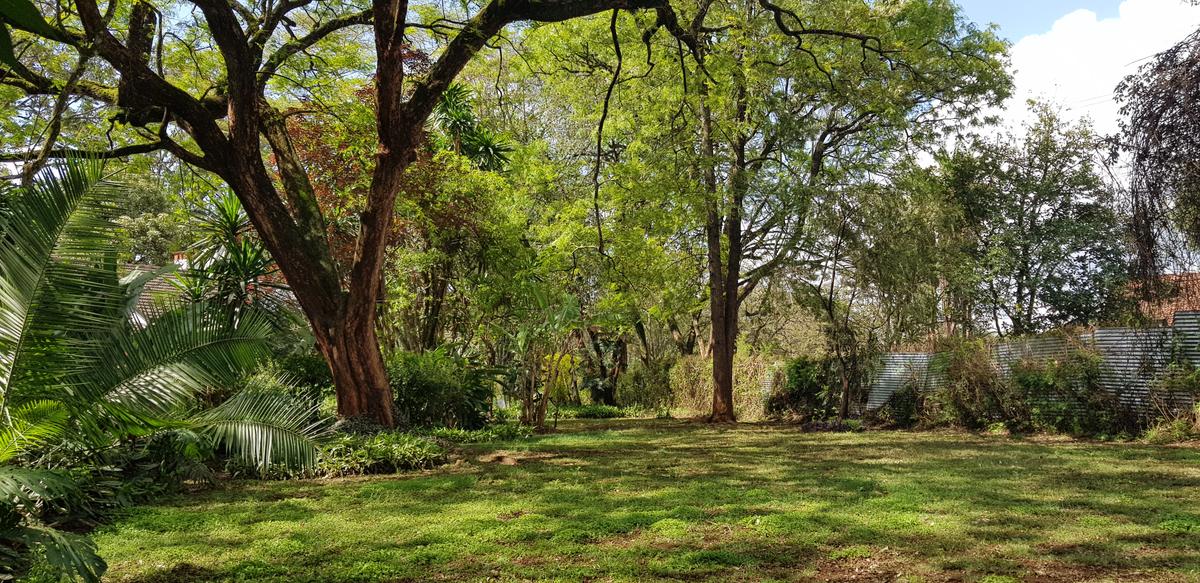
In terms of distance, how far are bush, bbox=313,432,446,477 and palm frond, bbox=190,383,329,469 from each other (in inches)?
A: 57.1

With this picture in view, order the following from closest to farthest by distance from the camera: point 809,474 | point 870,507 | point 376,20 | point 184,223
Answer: point 870,507 < point 809,474 < point 376,20 < point 184,223

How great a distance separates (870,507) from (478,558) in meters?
3.06

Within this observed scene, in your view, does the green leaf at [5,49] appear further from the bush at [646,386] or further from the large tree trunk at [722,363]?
the bush at [646,386]

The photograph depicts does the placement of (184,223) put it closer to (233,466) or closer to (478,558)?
(233,466)

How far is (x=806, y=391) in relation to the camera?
16391 millimetres

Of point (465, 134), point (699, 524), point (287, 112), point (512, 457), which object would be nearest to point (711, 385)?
point (465, 134)

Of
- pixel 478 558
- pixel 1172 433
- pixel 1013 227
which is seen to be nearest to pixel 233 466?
pixel 478 558

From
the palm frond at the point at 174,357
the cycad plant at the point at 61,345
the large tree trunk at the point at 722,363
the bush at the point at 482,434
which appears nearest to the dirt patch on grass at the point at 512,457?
the bush at the point at 482,434

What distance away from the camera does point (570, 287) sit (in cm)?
1906

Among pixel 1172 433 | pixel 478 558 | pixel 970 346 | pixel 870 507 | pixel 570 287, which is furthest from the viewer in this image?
pixel 570 287

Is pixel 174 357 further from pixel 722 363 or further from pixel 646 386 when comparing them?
pixel 646 386

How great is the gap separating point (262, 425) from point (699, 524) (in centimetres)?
346

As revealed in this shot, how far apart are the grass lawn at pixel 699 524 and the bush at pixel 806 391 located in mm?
6423

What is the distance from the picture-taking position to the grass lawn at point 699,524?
4.38 m
